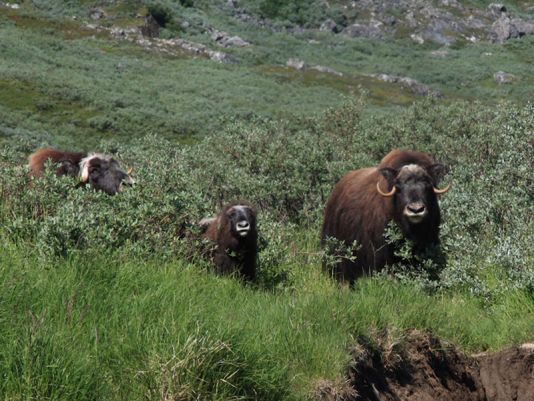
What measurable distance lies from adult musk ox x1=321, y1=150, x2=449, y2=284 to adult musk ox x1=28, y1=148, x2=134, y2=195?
132 inches

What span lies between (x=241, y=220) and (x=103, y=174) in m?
3.48

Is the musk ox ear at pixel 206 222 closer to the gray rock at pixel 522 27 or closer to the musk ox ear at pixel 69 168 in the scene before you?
the musk ox ear at pixel 69 168

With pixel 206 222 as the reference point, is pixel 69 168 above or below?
below

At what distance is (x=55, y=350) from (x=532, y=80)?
87.3 meters

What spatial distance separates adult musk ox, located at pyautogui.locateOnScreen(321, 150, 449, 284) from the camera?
27.5ft

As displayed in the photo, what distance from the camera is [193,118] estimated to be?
1763 inches

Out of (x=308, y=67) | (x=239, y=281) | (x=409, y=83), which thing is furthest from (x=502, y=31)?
(x=239, y=281)

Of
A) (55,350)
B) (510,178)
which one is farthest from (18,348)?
(510,178)

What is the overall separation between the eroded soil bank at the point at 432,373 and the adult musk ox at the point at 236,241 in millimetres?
2568

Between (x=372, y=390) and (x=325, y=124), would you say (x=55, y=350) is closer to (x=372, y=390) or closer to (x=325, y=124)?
(x=372, y=390)

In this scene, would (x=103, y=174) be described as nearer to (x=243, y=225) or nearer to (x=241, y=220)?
(x=241, y=220)

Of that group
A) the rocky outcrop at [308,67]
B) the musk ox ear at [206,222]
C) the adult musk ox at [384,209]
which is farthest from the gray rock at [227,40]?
the musk ox ear at [206,222]

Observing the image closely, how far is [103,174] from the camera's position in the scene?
1120cm

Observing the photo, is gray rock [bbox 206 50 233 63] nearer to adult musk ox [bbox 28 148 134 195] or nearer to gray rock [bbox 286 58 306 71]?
gray rock [bbox 286 58 306 71]
